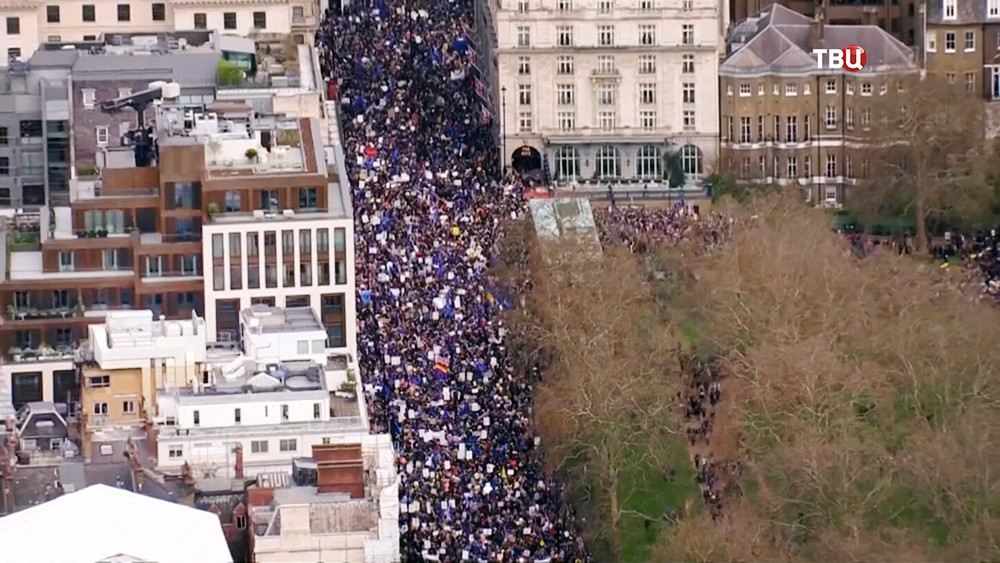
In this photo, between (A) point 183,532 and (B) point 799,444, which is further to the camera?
(B) point 799,444

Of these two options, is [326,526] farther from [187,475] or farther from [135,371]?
[135,371]

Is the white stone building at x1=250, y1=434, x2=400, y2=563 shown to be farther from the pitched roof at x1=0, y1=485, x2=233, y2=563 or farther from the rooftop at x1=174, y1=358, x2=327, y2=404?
the rooftop at x1=174, y1=358, x2=327, y2=404

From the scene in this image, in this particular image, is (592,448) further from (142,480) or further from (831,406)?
(142,480)

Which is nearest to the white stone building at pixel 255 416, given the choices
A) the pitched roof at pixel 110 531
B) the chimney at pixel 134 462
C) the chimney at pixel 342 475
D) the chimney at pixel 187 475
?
the chimney at pixel 187 475

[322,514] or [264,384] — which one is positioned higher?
[264,384]

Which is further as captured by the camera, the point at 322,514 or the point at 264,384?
the point at 264,384

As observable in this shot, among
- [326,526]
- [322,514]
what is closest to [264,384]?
[322,514]

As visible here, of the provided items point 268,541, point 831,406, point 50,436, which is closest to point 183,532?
point 268,541
